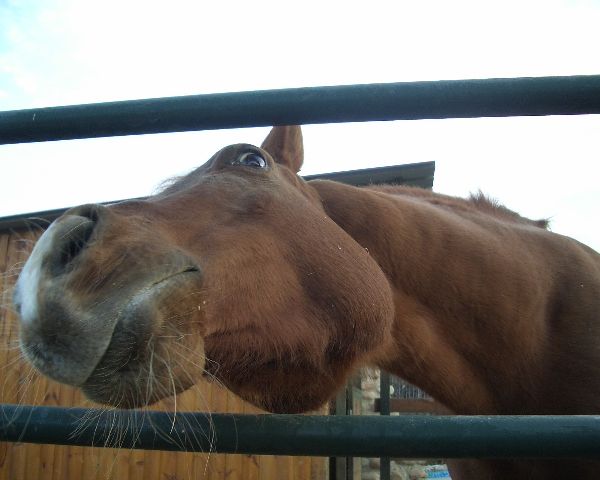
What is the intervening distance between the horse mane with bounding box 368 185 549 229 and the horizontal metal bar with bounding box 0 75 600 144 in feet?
6.37

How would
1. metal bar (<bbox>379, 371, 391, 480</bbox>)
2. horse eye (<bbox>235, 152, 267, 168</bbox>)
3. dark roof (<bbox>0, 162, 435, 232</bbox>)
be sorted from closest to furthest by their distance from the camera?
horse eye (<bbox>235, 152, 267, 168</bbox>), metal bar (<bbox>379, 371, 391, 480</bbox>), dark roof (<bbox>0, 162, 435, 232</bbox>)

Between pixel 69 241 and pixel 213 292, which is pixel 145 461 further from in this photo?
pixel 69 241

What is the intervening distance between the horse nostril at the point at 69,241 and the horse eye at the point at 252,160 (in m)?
0.95

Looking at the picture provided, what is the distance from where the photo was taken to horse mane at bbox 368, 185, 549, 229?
316 centimetres

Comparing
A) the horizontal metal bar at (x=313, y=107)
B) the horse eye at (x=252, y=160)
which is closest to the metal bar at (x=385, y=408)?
the horse eye at (x=252, y=160)

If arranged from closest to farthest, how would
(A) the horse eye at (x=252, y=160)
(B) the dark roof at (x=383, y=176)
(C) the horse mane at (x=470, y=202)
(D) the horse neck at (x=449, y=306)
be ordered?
1. (A) the horse eye at (x=252, y=160)
2. (D) the horse neck at (x=449, y=306)
3. (C) the horse mane at (x=470, y=202)
4. (B) the dark roof at (x=383, y=176)

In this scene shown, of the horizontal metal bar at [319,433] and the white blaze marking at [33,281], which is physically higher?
the white blaze marking at [33,281]

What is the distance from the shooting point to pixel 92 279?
126 centimetres

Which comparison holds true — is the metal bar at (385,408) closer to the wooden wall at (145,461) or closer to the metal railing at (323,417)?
the wooden wall at (145,461)

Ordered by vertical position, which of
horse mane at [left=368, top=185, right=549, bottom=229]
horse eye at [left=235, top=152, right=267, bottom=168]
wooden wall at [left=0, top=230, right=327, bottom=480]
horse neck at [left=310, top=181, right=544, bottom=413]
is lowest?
wooden wall at [left=0, top=230, right=327, bottom=480]

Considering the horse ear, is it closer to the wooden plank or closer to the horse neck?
the horse neck

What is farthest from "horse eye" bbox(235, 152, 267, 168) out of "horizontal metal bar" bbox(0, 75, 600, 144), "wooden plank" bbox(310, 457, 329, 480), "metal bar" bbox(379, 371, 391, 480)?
"wooden plank" bbox(310, 457, 329, 480)

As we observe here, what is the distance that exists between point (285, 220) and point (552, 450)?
4.21 ft

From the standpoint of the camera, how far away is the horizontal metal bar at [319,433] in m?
1.07
